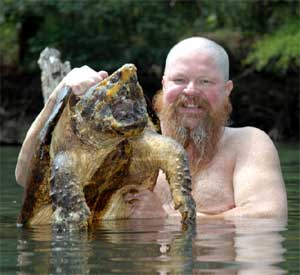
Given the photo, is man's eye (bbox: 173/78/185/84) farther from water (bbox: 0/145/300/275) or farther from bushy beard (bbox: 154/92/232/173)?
water (bbox: 0/145/300/275)

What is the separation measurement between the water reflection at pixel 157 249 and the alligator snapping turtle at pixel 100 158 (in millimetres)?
129

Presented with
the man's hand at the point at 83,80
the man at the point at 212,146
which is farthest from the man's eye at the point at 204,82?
the man's hand at the point at 83,80

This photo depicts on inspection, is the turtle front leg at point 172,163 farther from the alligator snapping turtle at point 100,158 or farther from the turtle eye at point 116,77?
the turtle eye at point 116,77

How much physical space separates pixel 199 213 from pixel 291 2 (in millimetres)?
18331

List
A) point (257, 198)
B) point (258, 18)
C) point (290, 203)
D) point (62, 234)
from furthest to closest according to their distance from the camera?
point (258, 18) → point (290, 203) → point (257, 198) → point (62, 234)

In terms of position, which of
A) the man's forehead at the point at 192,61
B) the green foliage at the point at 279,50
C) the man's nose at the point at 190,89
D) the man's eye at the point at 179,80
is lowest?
the man's nose at the point at 190,89

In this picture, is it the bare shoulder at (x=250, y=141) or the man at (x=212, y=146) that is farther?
the bare shoulder at (x=250, y=141)

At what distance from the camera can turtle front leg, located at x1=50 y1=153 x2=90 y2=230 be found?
535cm

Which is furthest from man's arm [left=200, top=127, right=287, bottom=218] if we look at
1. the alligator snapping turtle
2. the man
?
the alligator snapping turtle

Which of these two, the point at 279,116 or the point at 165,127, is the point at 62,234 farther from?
the point at 279,116

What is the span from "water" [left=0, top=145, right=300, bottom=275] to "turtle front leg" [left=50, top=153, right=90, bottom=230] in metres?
0.07

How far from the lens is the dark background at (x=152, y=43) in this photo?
2269 centimetres

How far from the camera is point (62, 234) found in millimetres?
5316

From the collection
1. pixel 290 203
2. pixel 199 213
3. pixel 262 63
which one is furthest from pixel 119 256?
pixel 262 63
